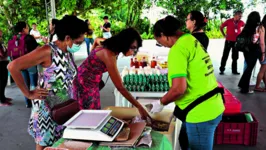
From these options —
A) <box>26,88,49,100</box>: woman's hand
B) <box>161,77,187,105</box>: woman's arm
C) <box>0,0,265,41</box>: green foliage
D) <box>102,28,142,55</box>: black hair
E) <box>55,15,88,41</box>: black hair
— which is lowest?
<box>26,88,49,100</box>: woman's hand

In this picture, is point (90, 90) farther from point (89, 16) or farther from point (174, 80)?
point (89, 16)

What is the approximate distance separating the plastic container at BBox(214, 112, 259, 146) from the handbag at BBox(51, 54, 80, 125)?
186 centimetres

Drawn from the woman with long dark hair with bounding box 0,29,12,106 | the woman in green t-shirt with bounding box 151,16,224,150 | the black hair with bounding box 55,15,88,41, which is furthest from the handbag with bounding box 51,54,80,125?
the woman with long dark hair with bounding box 0,29,12,106

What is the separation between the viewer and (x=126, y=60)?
7535 mm

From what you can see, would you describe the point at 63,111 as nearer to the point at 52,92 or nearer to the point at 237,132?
the point at 52,92

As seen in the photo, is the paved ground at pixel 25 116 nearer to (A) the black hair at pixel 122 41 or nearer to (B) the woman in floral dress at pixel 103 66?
(B) the woman in floral dress at pixel 103 66

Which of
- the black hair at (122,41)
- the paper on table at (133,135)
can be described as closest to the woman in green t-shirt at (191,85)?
the paper on table at (133,135)

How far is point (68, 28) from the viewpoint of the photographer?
149cm

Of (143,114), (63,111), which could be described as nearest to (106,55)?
(143,114)

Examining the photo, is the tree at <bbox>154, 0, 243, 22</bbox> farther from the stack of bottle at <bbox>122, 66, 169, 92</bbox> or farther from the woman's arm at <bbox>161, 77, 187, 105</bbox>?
the woman's arm at <bbox>161, 77, 187, 105</bbox>

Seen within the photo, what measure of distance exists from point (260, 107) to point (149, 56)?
1836 mm

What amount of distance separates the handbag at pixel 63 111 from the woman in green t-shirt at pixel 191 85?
1.64 feet

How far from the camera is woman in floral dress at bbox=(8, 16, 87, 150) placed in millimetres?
1458

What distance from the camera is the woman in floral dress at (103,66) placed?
1768 millimetres
